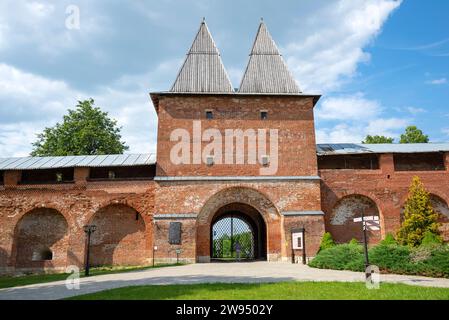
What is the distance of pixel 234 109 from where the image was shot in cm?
2053

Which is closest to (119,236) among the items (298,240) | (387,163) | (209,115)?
(209,115)

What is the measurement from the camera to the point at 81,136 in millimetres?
30969

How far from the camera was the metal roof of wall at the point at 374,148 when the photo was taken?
21.0 m

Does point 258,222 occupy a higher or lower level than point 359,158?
lower

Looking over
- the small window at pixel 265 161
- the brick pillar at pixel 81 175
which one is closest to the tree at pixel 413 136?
the small window at pixel 265 161

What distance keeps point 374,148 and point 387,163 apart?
1511mm

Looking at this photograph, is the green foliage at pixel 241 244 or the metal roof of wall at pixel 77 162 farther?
the green foliage at pixel 241 244

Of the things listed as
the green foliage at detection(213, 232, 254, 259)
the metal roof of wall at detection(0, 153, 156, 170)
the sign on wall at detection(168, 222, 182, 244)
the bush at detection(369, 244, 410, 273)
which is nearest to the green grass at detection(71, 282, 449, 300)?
the bush at detection(369, 244, 410, 273)

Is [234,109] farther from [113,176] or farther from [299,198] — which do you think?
[113,176]

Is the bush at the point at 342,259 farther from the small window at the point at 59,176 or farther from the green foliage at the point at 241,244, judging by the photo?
the small window at the point at 59,176

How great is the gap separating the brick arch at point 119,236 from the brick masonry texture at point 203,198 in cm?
5

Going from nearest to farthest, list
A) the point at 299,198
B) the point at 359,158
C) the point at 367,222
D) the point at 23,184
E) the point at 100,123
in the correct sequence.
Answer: the point at 367,222
the point at 299,198
the point at 23,184
the point at 359,158
the point at 100,123
